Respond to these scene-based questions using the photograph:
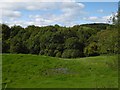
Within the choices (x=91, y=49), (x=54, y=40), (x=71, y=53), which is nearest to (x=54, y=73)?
(x=91, y=49)

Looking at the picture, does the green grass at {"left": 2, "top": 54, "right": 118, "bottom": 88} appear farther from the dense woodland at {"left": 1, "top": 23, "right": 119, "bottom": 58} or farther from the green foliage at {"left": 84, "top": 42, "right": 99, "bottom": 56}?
the dense woodland at {"left": 1, "top": 23, "right": 119, "bottom": 58}

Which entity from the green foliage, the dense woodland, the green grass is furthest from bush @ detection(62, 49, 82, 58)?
the green grass

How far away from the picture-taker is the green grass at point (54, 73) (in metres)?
22.3

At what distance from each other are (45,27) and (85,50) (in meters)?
14.6

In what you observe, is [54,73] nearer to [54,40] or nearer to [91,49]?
[91,49]

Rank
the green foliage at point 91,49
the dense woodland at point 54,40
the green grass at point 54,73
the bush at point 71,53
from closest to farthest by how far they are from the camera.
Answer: the green grass at point 54,73 < the green foliage at point 91,49 < the dense woodland at point 54,40 < the bush at point 71,53

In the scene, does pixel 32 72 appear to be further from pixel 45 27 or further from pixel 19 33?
pixel 45 27

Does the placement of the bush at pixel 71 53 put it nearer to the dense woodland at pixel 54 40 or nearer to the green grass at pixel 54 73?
the dense woodland at pixel 54 40

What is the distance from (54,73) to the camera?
86.3 feet

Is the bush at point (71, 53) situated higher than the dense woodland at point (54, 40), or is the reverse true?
the dense woodland at point (54, 40)

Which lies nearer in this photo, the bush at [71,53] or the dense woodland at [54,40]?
the dense woodland at [54,40]

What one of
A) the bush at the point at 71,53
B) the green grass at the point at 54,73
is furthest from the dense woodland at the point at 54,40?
the green grass at the point at 54,73

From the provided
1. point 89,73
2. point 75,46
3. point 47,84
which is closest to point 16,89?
point 47,84

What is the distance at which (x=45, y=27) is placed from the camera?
207ft
